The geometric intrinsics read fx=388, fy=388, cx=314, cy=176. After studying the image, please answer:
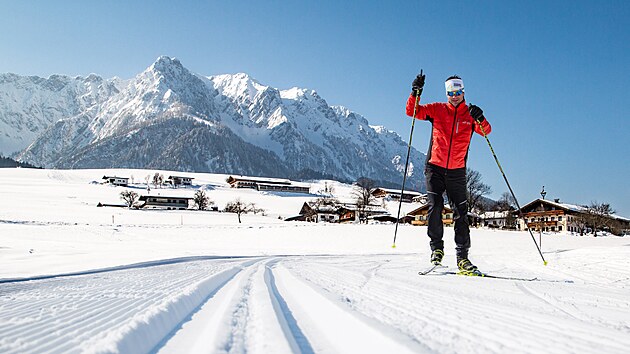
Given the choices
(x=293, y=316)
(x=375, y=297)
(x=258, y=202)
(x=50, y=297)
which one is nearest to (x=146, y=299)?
(x=50, y=297)

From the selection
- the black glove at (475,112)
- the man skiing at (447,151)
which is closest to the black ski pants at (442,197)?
the man skiing at (447,151)

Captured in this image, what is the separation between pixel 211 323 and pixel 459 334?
1051 millimetres

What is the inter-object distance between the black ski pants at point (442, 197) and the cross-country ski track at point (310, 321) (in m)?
2.57

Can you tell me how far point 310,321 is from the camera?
175cm

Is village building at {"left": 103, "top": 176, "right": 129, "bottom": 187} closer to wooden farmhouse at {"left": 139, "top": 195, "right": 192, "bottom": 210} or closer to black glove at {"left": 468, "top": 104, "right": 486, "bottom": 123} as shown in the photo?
wooden farmhouse at {"left": 139, "top": 195, "right": 192, "bottom": 210}

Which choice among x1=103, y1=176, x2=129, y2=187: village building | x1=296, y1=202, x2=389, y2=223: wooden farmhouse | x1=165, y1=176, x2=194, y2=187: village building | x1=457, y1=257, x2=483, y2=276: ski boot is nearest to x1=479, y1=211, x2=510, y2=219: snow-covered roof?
x1=296, y1=202, x2=389, y2=223: wooden farmhouse

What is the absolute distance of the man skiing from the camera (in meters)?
5.39

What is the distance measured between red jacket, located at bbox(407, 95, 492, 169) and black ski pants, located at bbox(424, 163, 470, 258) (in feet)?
0.41

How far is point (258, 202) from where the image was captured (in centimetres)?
9581

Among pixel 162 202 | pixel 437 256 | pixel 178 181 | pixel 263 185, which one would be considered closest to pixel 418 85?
pixel 437 256

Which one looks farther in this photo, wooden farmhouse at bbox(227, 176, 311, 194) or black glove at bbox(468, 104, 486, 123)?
wooden farmhouse at bbox(227, 176, 311, 194)

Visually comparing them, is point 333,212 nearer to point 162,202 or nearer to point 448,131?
point 162,202

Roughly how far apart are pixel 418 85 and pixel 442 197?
1629 millimetres

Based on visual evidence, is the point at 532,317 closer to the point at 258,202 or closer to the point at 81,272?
the point at 81,272
